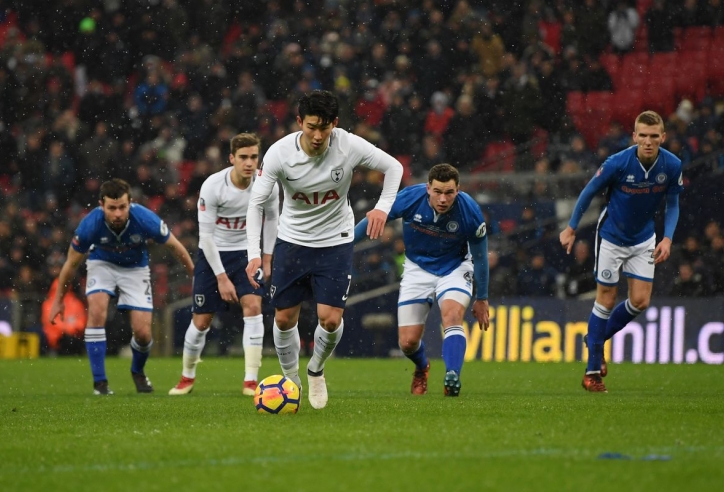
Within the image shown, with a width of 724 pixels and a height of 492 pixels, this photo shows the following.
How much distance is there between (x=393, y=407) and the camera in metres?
7.87

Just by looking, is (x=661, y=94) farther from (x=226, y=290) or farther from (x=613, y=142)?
(x=226, y=290)

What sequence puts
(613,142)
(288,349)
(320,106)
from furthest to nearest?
1. (613,142)
2. (288,349)
3. (320,106)

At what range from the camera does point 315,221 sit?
7.75 m

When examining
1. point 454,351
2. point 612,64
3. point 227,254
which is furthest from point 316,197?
point 612,64

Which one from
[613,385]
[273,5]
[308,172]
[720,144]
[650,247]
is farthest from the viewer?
[273,5]

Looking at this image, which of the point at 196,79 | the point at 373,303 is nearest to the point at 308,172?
the point at 373,303

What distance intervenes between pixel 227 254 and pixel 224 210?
0.42 meters

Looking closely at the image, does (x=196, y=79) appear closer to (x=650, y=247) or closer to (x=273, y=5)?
(x=273, y=5)

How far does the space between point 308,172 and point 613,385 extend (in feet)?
14.8

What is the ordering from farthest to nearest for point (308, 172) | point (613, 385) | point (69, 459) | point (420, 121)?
point (420, 121), point (613, 385), point (308, 172), point (69, 459)

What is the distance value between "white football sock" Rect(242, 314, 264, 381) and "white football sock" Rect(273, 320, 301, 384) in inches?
76.0

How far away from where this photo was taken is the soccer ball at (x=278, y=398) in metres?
7.40

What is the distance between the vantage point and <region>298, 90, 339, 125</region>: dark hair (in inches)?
281

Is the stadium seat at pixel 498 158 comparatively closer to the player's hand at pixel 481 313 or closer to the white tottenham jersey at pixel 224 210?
the white tottenham jersey at pixel 224 210
